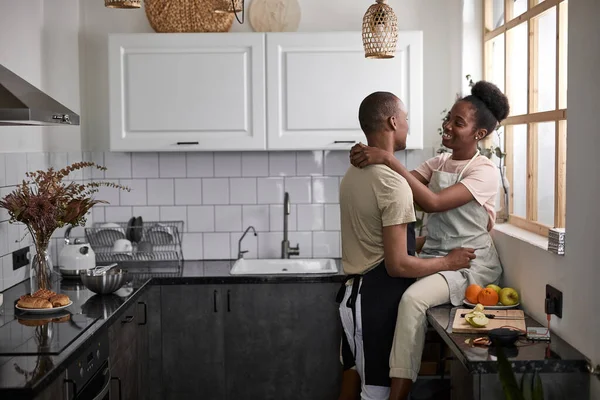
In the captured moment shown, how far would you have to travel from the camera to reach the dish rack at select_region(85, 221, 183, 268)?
454 centimetres

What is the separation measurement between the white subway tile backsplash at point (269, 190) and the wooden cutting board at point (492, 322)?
5.58ft

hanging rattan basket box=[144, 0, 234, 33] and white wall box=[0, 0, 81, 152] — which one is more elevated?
hanging rattan basket box=[144, 0, 234, 33]

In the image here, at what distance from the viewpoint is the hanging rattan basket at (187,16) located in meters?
4.39

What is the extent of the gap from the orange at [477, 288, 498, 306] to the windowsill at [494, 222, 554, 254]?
25 cm

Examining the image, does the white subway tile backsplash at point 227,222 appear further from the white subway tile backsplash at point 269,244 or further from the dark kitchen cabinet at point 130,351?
the dark kitchen cabinet at point 130,351

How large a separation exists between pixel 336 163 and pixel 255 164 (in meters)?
0.47

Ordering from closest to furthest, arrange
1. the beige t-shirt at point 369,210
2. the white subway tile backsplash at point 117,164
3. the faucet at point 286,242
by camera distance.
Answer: the beige t-shirt at point 369,210 → the faucet at point 286,242 → the white subway tile backsplash at point 117,164

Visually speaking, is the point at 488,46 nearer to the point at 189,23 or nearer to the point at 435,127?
the point at 435,127

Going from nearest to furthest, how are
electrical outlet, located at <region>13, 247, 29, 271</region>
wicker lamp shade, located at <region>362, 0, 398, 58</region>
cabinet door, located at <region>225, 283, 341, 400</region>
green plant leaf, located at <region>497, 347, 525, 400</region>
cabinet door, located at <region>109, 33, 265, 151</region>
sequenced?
green plant leaf, located at <region>497, 347, 525, 400</region>, wicker lamp shade, located at <region>362, 0, 398, 58</region>, electrical outlet, located at <region>13, 247, 29, 271</region>, cabinet door, located at <region>225, 283, 341, 400</region>, cabinet door, located at <region>109, 33, 265, 151</region>

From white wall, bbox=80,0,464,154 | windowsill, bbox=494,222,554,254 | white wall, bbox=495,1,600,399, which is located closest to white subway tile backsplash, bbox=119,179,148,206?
white wall, bbox=80,0,464,154

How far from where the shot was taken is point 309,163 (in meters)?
4.73

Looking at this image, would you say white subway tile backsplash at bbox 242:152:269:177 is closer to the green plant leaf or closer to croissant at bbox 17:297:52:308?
croissant at bbox 17:297:52:308

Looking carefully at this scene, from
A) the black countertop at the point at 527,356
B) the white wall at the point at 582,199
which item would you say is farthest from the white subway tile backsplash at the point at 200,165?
the white wall at the point at 582,199

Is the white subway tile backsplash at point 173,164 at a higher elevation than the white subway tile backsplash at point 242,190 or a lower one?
higher
